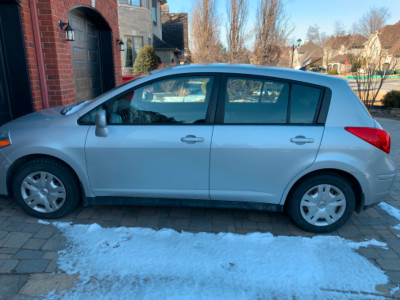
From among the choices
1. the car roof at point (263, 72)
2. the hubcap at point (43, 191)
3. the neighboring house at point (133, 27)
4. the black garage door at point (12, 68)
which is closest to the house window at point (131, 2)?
the neighboring house at point (133, 27)

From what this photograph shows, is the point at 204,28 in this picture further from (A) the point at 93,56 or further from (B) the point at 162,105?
(B) the point at 162,105

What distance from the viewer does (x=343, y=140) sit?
321 centimetres

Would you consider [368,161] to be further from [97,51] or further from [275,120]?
[97,51]

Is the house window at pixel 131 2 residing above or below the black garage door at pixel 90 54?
above

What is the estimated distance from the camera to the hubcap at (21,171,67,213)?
3.48m

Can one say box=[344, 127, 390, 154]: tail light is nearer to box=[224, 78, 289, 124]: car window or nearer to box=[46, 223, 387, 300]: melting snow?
box=[224, 78, 289, 124]: car window

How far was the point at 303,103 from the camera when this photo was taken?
3307mm

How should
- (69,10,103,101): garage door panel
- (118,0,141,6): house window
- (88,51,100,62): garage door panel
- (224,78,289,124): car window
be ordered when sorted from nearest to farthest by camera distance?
(224,78,289,124): car window < (69,10,103,101): garage door panel < (88,51,100,62): garage door panel < (118,0,141,6): house window

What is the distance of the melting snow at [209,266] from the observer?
8.36 ft

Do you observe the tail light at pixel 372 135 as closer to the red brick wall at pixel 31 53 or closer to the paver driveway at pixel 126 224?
the paver driveway at pixel 126 224

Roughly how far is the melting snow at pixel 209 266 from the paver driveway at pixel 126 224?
0.13 meters

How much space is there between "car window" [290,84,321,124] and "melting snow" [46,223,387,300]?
1.29m

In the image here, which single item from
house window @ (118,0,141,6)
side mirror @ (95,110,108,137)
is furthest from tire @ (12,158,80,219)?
house window @ (118,0,141,6)

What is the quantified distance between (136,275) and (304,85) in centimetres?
252
